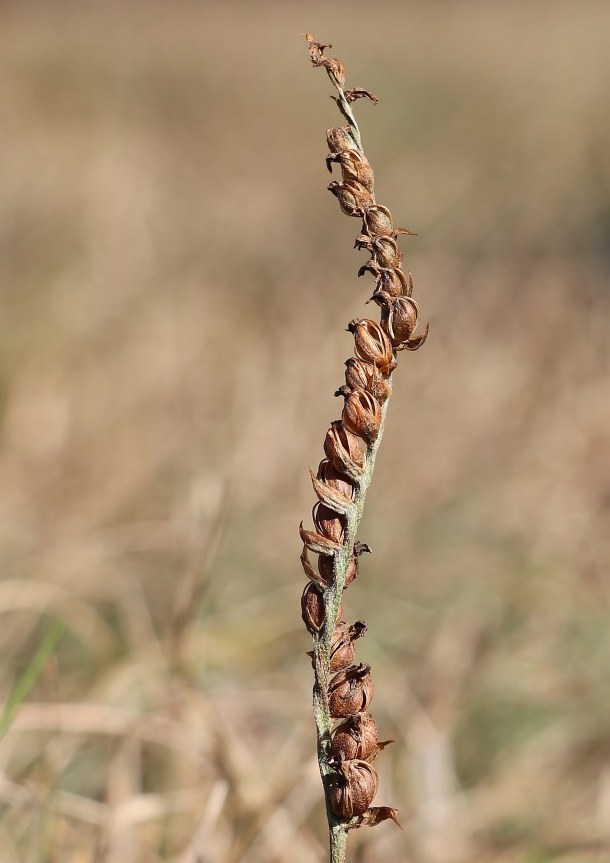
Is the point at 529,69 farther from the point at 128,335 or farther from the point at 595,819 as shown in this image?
the point at 595,819

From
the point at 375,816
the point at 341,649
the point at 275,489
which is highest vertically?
the point at 275,489

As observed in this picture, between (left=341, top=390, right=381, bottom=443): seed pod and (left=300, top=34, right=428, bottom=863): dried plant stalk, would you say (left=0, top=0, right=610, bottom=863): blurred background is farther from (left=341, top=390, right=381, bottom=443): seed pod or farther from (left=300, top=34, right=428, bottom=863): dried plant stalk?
(left=341, top=390, right=381, bottom=443): seed pod

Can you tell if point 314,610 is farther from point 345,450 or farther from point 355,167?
point 355,167

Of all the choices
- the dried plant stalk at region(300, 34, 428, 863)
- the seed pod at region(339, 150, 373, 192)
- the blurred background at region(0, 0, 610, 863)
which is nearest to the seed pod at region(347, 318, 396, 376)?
the dried plant stalk at region(300, 34, 428, 863)

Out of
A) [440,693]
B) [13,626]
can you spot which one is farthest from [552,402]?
[13,626]

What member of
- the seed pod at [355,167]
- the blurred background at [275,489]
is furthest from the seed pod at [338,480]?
the blurred background at [275,489]

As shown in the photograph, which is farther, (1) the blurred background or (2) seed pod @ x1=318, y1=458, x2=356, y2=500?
(1) the blurred background

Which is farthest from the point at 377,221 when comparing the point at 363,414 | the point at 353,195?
the point at 363,414
